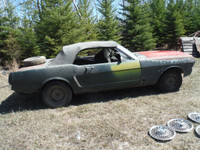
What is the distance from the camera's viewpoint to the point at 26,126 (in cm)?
333

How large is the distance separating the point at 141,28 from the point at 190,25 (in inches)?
289

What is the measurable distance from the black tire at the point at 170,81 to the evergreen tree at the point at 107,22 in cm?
700

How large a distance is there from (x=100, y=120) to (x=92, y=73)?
1.14m

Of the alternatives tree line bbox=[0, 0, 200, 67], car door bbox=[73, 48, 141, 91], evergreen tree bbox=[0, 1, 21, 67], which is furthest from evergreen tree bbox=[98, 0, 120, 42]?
car door bbox=[73, 48, 141, 91]

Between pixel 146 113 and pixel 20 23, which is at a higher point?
pixel 20 23

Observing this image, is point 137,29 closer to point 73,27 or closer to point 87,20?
point 87,20

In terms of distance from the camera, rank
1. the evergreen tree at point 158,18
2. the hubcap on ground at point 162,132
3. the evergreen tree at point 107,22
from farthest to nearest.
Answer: the evergreen tree at point 158,18
the evergreen tree at point 107,22
the hubcap on ground at point 162,132

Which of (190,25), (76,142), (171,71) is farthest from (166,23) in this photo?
(76,142)

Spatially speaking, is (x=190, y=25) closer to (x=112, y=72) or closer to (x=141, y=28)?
(x=141, y=28)

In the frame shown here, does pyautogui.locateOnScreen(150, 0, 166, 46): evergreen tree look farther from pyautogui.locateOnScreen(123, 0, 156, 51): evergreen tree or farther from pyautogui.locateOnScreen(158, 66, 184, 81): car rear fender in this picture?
pyautogui.locateOnScreen(158, 66, 184, 81): car rear fender

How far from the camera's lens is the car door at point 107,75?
3879 mm

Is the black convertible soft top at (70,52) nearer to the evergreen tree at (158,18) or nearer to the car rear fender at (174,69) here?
the car rear fender at (174,69)

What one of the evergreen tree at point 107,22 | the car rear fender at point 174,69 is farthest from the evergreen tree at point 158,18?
the car rear fender at point 174,69

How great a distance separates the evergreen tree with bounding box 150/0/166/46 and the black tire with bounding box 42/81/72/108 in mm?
11391
